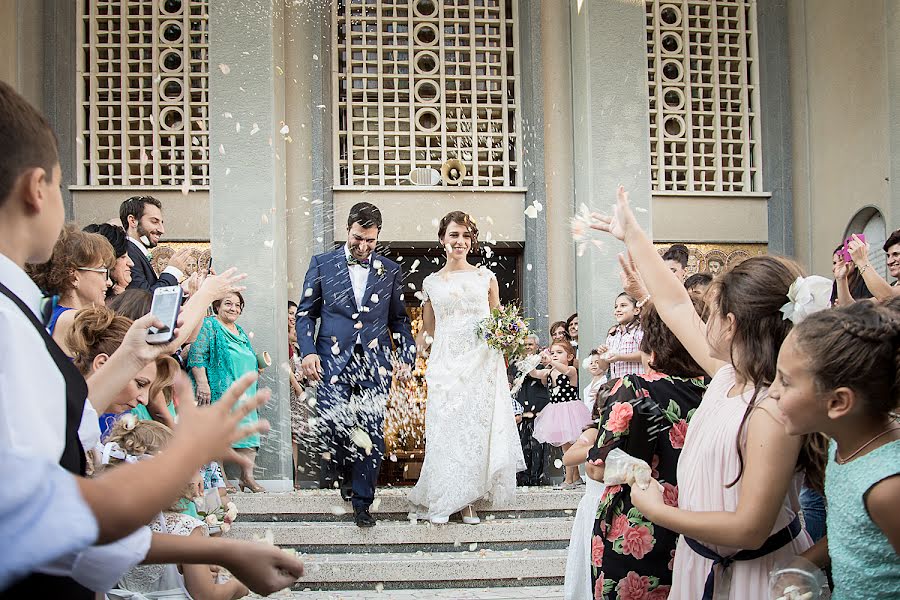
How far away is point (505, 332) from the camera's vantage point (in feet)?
22.1

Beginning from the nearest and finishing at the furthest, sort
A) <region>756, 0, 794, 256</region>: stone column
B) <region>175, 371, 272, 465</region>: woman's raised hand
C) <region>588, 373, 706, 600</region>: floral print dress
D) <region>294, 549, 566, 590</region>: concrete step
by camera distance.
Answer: <region>175, 371, 272, 465</region>: woman's raised hand → <region>588, 373, 706, 600</region>: floral print dress → <region>294, 549, 566, 590</region>: concrete step → <region>756, 0, 794, 256</region>: stone column

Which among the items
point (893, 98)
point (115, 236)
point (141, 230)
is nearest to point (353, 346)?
point (141, 230)

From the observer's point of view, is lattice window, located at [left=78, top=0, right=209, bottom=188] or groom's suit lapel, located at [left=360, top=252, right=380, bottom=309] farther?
lattice window, located at [left=78, top=0, right=209, bottom=188]

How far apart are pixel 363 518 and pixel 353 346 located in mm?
1239

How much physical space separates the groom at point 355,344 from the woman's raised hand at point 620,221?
11.5ft

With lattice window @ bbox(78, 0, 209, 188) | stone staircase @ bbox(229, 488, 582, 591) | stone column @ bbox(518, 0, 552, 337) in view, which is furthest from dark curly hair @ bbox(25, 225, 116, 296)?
Result: stone column @ bbox(518, 0, 552, 337)

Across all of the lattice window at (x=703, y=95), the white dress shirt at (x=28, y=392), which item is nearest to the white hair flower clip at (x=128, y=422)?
the white dress shirt at (x=28, y=392)

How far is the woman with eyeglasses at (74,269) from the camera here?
3.79 m

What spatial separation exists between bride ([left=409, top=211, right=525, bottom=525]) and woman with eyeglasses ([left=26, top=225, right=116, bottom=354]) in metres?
3.27

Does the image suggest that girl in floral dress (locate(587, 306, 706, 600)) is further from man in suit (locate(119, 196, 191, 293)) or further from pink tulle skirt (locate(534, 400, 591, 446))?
pink tulle skirt (locate(534, 400, 591, 446))

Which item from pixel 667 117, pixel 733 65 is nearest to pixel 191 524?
pixel 667 117

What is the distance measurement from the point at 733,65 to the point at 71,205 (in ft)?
27.1

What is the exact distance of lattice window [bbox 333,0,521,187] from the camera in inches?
424

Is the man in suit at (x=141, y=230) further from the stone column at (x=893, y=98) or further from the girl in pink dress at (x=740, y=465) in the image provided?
the stone column at (x=893, y=98)
